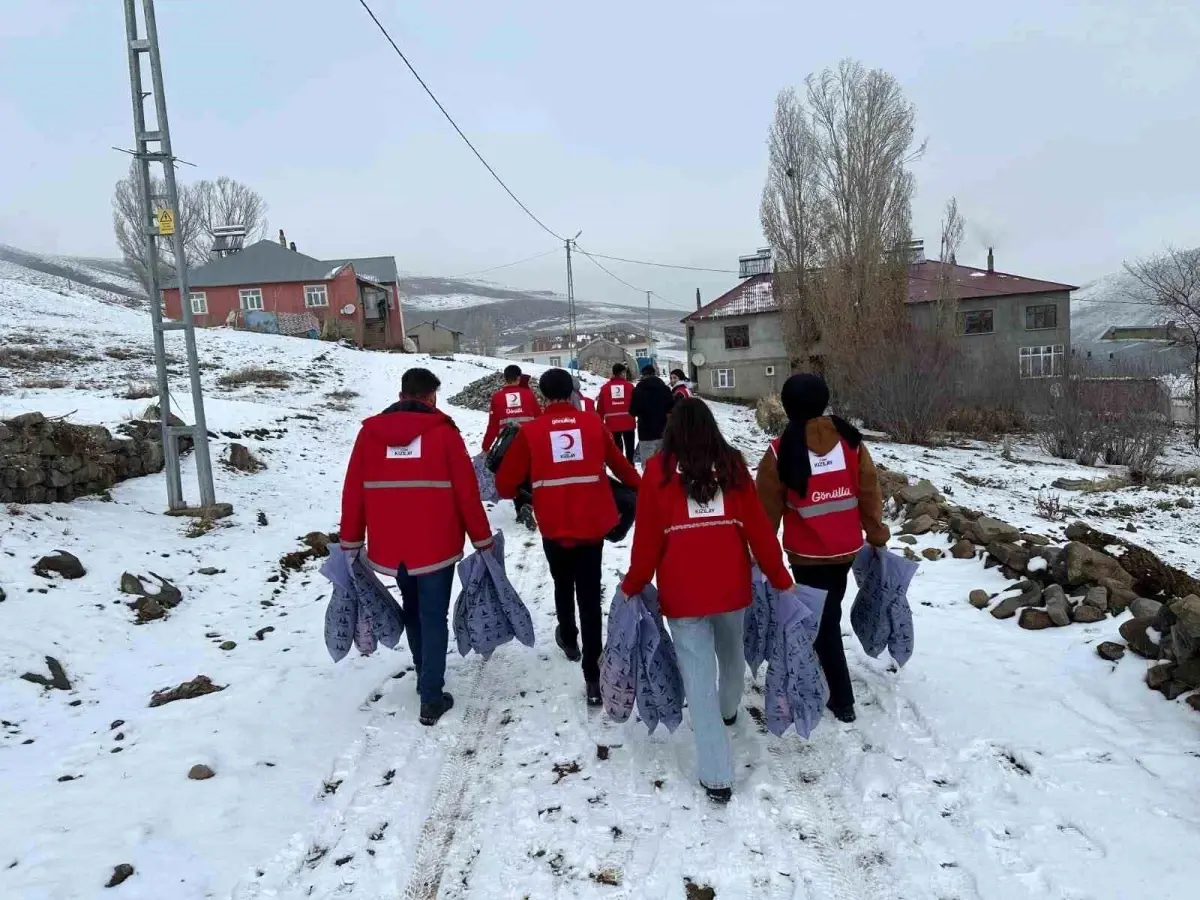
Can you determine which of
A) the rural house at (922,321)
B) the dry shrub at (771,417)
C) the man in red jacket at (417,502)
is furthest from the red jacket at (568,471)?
the rural house at (922,321)

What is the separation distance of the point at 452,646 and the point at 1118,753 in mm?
3959

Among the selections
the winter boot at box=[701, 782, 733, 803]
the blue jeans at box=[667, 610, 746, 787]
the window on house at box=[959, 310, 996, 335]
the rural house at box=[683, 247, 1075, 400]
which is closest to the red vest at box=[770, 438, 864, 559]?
the blue jeans at box=[667, 610, 746, 787]

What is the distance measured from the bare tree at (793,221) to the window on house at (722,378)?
28.5 feet

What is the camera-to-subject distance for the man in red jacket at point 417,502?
391 centimetres

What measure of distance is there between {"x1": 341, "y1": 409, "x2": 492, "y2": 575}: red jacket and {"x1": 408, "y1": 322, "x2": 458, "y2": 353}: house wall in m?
58.0

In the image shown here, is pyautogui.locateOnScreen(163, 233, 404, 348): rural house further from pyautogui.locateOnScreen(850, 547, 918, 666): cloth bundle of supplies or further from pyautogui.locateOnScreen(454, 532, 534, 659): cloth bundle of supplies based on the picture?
pyautogui.locateOnScreen(850, 547, 918, 666): cloth bundle of supplies

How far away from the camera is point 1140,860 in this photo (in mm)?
2707

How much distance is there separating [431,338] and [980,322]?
41284mm

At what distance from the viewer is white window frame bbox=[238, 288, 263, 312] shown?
4338 cm

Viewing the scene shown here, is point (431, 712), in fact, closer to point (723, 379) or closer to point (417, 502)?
point (417, 502)

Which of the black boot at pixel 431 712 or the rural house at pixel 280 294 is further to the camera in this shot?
the rural house at pixel 280 294

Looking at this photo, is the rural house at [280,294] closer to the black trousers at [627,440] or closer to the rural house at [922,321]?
the rural house at [922,321]

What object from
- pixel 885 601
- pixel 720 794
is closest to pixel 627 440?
pixel 885 601

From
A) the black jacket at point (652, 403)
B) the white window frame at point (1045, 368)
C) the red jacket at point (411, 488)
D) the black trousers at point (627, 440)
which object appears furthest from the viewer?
the white window frame at point (1045, 368)
